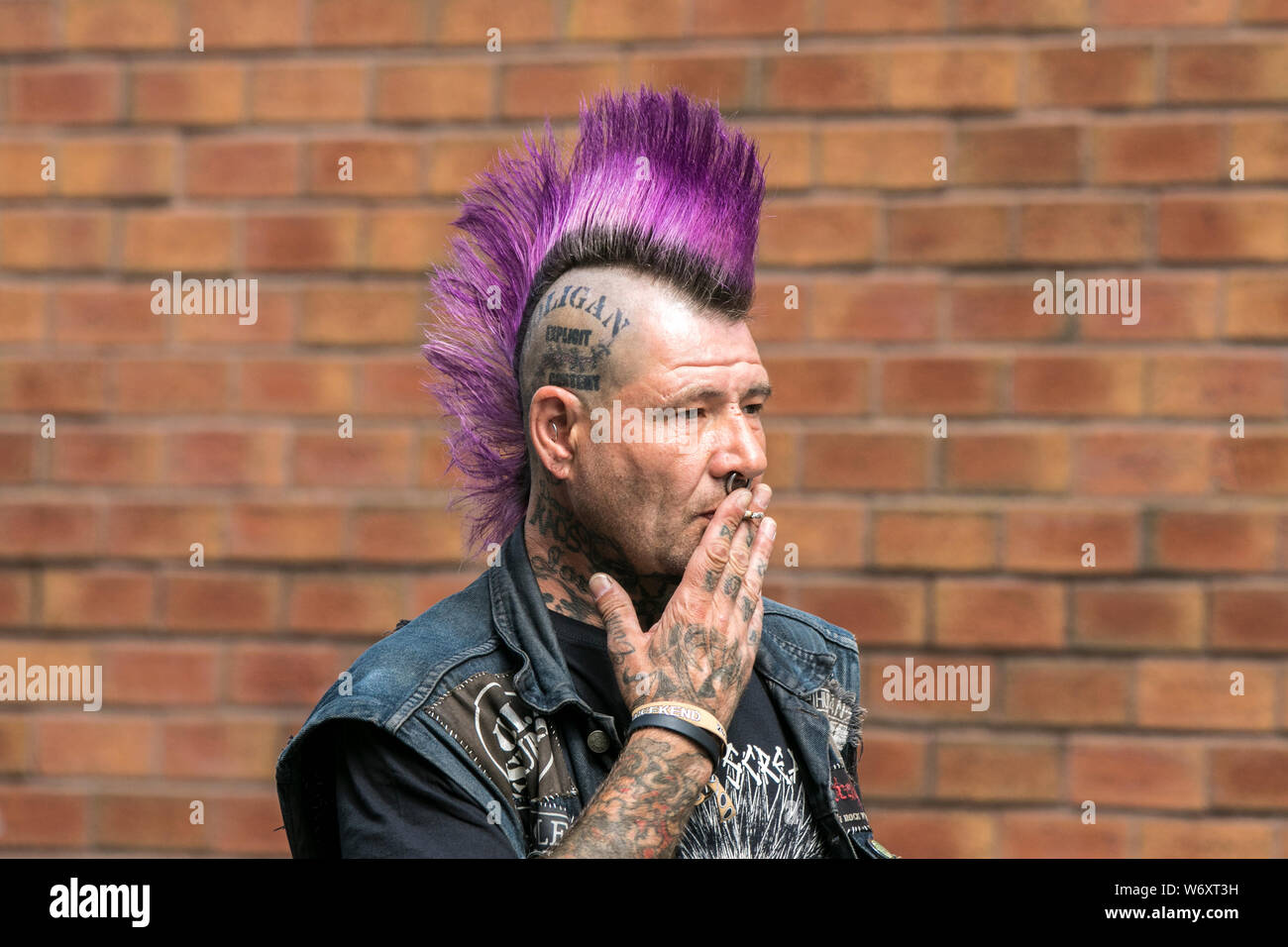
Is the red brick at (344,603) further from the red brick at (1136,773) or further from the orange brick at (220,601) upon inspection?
the red brick at (1136,773)

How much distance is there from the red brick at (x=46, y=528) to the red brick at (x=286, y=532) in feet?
1.40

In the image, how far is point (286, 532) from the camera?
3.52 meters

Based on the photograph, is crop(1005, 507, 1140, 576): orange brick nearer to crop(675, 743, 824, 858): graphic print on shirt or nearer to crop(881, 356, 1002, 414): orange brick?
crop(881, 356, 1002, 414): orange brick

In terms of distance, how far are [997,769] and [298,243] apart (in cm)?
232

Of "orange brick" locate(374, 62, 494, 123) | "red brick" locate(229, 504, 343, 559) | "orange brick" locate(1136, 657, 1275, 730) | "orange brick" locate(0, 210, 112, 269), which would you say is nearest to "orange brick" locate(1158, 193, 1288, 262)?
"orange brick" locate(1136, 657, 1275, 730)

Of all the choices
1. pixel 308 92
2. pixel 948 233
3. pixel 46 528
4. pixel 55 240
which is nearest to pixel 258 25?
pixel 308 92

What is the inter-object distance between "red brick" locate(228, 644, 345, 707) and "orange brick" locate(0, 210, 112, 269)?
115 cm

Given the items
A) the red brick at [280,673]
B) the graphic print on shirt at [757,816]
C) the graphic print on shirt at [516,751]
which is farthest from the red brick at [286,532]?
the graphic print on shirt at [757,816]

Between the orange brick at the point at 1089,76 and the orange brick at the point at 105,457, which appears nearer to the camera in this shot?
the orange brick at the point at 1089,76

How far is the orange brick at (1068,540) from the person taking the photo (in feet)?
10.9

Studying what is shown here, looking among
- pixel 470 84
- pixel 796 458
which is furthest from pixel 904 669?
pixel 470 84

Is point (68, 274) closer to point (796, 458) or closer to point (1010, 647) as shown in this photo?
point (796, 458)

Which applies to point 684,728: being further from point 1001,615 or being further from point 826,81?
point 826,81

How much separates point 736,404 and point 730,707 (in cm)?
53
